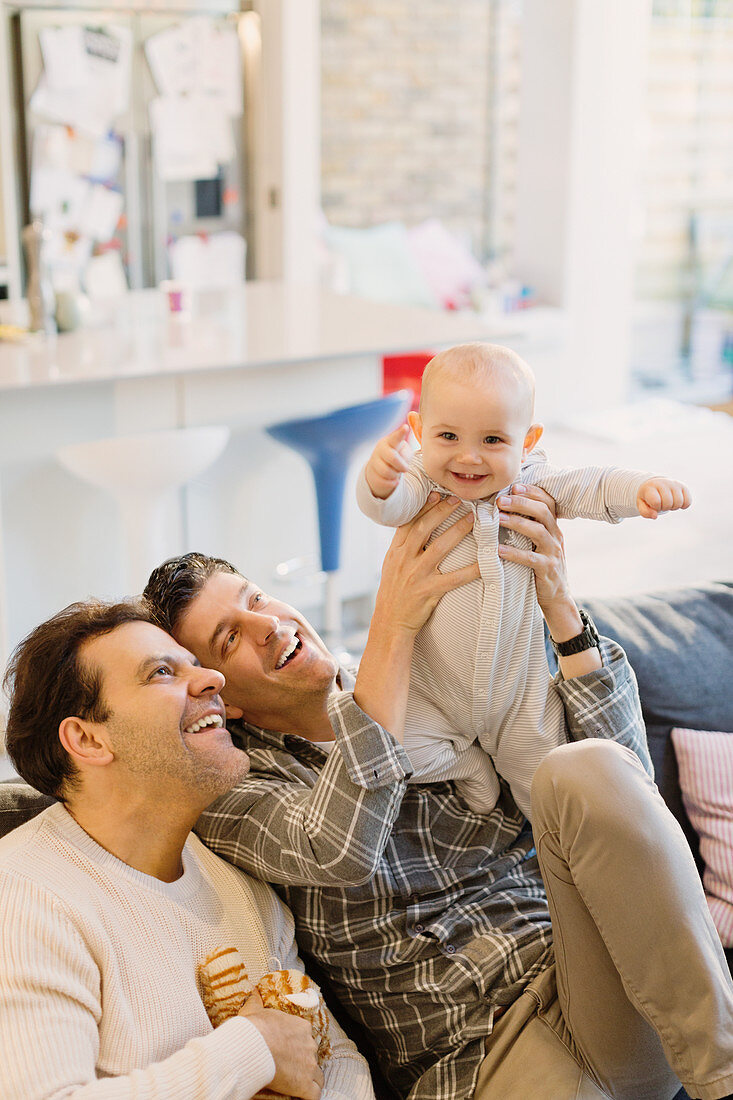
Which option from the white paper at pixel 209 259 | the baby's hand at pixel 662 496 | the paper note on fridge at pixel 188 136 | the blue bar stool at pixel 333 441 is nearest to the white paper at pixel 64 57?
the paper note on fridge at pixel 188 136

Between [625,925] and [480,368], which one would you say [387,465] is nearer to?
[480,368]

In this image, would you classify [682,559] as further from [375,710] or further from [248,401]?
[375,710]

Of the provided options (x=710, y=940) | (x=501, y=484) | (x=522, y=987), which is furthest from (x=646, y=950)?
(x=501, y=484)

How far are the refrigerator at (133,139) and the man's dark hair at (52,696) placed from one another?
154 inches

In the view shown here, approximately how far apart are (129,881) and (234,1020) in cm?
21

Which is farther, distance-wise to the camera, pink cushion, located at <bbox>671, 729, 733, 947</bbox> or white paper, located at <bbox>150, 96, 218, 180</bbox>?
white paper, located at <bbox>150, 96, 218, 180</bbox>

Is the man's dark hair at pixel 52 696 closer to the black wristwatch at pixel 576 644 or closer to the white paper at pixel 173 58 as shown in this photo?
the black wristwatch at pixel 576 644

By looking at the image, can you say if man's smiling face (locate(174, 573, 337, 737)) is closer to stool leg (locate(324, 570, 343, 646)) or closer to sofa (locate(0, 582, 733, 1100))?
sofa (locate(0, 582, 733, 1100))

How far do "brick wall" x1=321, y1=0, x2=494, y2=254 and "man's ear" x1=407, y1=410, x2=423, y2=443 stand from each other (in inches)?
211

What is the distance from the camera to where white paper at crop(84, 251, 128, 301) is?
17.4 feet

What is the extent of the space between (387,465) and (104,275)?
4165 mm

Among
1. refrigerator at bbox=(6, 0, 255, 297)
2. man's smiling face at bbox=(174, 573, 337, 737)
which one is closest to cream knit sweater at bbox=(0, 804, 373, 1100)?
man's smiling face at bbox=(174, 573, 337, 737)

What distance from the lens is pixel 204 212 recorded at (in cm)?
556

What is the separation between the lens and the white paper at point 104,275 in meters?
5.30
